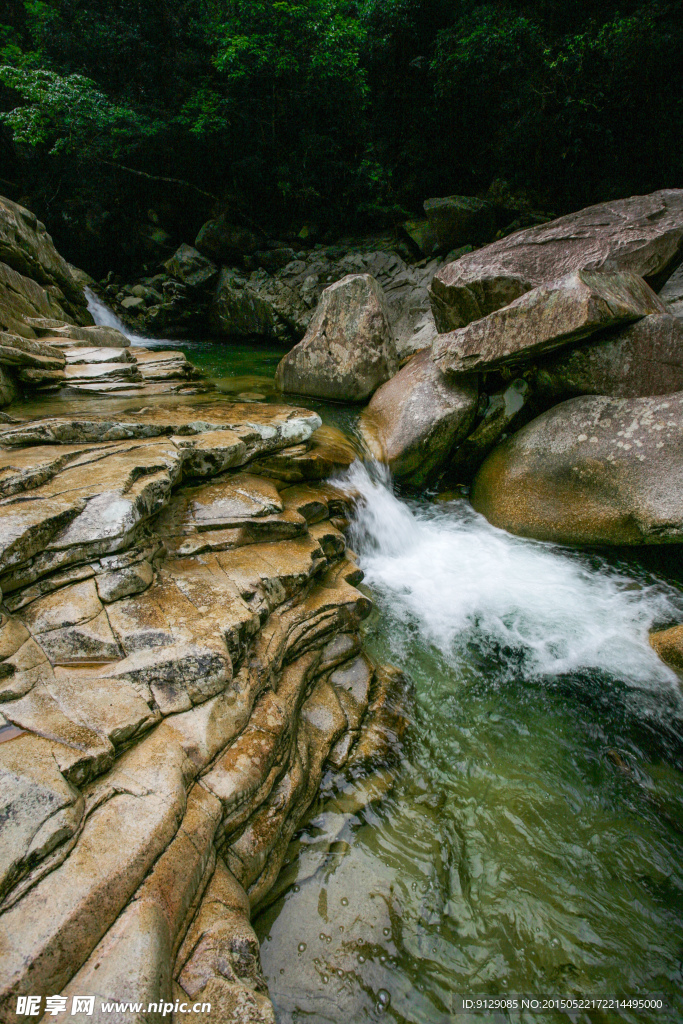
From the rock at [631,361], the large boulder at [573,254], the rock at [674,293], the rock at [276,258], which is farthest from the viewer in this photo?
the rock at [276,258]

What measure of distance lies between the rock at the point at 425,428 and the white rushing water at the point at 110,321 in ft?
31.7

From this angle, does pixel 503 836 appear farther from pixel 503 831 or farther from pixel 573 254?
pixel 573 254

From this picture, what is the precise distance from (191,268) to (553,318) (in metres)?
14.2

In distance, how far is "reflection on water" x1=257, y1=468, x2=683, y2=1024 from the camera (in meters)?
2.01

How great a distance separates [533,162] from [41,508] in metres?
14.5

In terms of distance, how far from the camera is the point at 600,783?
8.97 ft

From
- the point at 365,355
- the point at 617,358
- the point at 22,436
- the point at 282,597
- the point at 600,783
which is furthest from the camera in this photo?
the point at 365,355

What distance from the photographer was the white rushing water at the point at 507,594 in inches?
141

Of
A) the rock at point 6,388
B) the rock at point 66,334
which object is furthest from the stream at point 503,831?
the rock at point 66,334

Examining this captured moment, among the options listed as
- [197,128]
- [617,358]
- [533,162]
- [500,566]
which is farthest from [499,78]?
[500,566]

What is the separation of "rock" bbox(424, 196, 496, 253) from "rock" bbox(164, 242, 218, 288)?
7.53m

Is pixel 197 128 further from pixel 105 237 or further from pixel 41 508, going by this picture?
pixel 41 508

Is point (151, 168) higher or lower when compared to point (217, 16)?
lower

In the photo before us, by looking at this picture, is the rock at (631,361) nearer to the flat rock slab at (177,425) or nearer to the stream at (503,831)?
the stream at (503,831)
